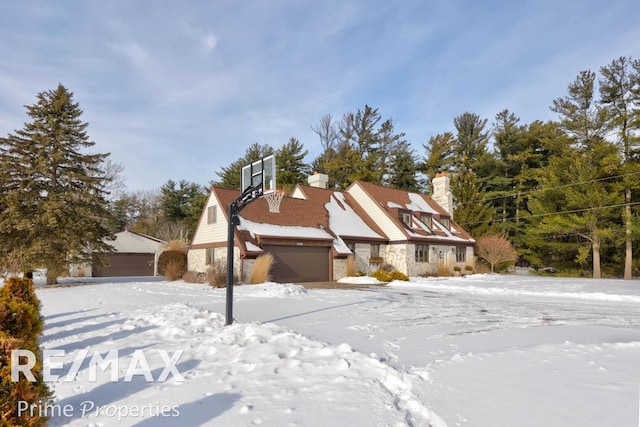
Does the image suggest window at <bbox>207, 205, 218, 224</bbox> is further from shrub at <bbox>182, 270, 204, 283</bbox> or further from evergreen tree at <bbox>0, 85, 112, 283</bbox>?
evergreen tree at <bbox>0, 85, 112, 283</bbox>

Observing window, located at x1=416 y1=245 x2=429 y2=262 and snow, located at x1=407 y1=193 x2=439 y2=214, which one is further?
snow, located at x1=407 y1=193 x2=439 y2=214

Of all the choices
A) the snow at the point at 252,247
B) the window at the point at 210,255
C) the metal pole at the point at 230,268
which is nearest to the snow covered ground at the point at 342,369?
the metal pole at the point at 230,268

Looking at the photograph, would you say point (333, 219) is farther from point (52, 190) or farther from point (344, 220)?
point (52, 190)

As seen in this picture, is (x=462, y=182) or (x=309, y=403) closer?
(x=309, y=403)

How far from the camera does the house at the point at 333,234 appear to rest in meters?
20.8

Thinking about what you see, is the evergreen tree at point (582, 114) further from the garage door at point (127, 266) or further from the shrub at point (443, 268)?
the garage door at point (127, 266)

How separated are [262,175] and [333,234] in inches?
584

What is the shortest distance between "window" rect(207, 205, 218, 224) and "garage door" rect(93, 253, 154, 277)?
439 inches

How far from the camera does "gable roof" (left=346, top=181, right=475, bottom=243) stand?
26.8 meters

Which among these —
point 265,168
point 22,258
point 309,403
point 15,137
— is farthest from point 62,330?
point 15,137

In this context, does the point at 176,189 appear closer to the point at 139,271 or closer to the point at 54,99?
the point at 139,271

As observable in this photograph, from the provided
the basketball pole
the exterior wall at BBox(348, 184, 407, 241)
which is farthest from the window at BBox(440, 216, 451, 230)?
the basketball pole

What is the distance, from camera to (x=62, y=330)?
7.53 m

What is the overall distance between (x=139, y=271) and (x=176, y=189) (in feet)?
45.2
